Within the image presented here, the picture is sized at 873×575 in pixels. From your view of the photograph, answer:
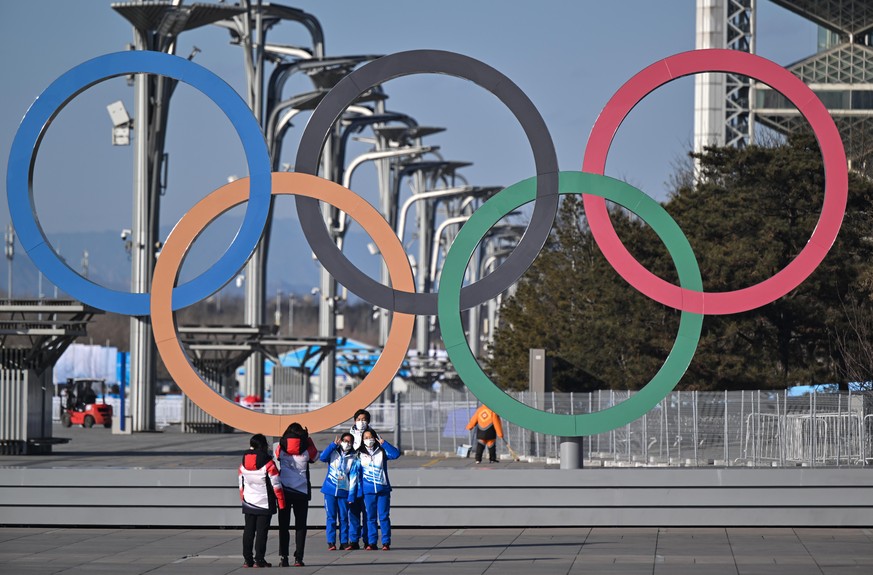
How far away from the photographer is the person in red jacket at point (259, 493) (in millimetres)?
14617

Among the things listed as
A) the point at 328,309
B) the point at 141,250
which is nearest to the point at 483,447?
the point at 141,250

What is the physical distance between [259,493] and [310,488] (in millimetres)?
1122

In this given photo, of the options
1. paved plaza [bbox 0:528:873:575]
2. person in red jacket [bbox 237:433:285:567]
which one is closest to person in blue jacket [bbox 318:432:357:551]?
paved plaza [bbox 0:528:873:575]

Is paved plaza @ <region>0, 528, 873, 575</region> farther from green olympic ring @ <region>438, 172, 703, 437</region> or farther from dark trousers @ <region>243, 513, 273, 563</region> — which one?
green olympic ring @ <region>438, 172, 703, 437</region>

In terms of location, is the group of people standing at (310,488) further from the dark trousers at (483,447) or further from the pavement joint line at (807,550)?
the dark trousers at (483,447)

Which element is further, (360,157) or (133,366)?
(360,157)

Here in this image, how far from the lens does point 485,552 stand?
52.6ft

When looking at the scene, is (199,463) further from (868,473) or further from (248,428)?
(868,473)

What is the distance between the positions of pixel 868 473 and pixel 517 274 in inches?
210

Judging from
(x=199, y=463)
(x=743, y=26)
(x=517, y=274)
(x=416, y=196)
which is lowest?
(x=199, y=463)

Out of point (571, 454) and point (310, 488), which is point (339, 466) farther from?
point (571, 454)

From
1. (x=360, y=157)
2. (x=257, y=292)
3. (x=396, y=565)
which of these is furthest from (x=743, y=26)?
(x=396, y=565)

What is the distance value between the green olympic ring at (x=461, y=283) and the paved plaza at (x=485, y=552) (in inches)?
57.8

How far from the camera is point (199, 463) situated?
29.2m
